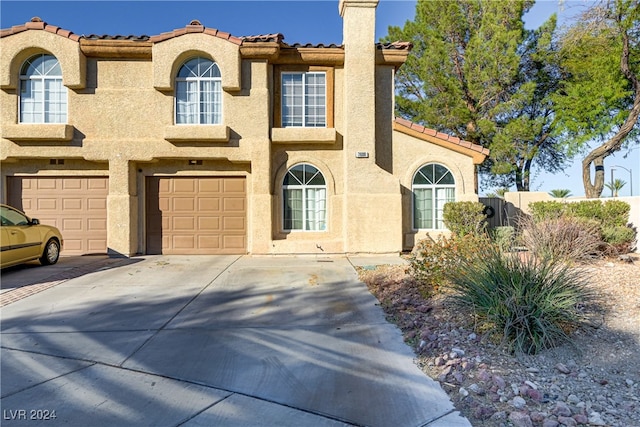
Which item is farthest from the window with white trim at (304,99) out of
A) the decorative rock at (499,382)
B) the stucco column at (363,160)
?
the decorative rock at (499,382)

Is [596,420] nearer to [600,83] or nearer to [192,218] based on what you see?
[192,218]

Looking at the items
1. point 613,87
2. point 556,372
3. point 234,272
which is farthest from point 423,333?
point 613,87

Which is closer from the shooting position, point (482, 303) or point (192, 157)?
point (482, 303)

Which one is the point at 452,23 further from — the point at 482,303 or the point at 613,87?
the point at 482,303

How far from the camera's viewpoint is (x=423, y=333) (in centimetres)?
472

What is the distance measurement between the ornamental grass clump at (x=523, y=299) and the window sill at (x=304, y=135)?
25.3ft

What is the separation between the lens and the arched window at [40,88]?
11680mm

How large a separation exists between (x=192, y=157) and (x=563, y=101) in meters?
18.4

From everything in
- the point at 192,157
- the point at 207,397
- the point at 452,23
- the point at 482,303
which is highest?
the point at 452,23

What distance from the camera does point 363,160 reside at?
38.9 ft

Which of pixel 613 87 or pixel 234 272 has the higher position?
pixel 613 87

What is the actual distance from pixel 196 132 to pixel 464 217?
8562 mm

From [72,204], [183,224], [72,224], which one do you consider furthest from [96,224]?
[183,224]

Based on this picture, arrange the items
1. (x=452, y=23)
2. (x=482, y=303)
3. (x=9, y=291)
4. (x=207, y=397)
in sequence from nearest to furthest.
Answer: (x=207, y=397)
(x=482, y=303)
(x=9, y=291)
(x=452, y=23)
